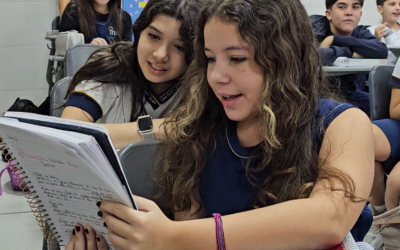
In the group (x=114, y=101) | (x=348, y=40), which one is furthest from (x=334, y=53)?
(x=114, y=101)

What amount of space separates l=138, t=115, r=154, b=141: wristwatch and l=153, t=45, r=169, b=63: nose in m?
0.18

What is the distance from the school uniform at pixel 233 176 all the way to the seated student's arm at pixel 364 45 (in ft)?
6.97

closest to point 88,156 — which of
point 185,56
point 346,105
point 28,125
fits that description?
point 28,125

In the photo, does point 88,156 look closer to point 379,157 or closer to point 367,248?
point 367,248

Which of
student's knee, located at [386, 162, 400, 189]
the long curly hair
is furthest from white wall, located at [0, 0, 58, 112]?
the long curly hair

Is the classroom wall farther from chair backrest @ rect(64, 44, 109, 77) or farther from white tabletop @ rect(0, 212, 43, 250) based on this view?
chair backrest @ rect(64, 44, 109, 77)

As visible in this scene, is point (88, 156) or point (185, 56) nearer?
point (88, 156)

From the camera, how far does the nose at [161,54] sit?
4.43 ft

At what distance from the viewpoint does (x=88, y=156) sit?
63 centimetres

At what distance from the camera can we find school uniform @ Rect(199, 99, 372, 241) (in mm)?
931

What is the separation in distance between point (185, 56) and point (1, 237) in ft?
4.14

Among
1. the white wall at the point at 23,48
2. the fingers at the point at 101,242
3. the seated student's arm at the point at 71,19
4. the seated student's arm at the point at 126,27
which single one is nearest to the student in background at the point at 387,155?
the fingers at the point at 101,242

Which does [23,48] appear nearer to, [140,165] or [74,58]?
[74,58]

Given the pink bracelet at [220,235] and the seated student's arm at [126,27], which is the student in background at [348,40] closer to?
the seated student's arm at [126,27]
